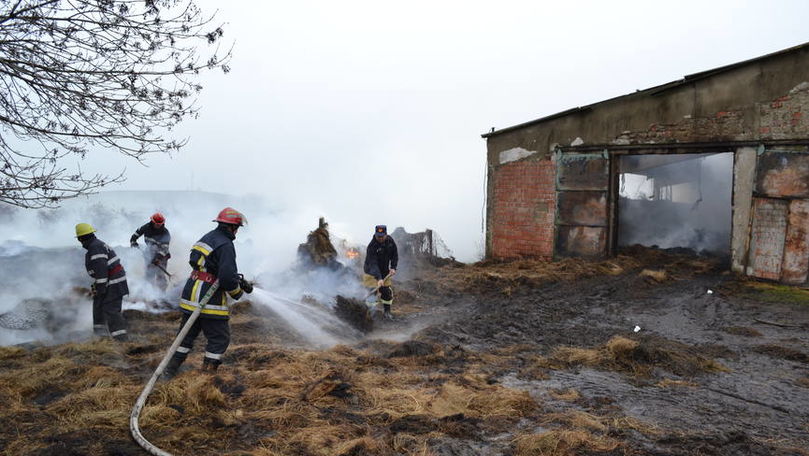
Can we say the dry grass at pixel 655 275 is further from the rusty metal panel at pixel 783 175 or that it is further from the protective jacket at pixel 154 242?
the protective jacket at pixel 154 242

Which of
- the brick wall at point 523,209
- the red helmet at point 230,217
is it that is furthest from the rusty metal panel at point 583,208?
the red helmet at point 230,217

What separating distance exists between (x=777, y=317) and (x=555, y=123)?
6517 millimetres

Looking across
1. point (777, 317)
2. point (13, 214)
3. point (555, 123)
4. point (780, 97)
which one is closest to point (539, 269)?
point (555, 123)

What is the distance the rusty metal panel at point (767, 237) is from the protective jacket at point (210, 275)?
9.65 meters

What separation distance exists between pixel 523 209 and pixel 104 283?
9618mm

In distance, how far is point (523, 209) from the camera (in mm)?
13273

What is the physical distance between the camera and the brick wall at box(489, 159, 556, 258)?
12836 millimetres

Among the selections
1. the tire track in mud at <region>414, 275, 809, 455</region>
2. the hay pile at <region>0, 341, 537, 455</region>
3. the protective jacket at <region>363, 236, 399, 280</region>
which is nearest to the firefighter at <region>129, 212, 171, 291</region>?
the protective jacket at <region>363, 236, 399, 280</region>

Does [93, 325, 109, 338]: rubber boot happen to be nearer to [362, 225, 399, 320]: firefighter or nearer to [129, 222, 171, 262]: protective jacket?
[129, 222, 171, 262]: protective jacket

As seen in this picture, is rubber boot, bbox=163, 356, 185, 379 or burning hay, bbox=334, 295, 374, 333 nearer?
rubber boot, bbox=163, 356, 185, 379

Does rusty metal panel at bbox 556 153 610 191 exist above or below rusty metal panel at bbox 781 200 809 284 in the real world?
above

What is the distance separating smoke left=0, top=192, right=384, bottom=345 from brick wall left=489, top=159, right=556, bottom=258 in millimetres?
4357

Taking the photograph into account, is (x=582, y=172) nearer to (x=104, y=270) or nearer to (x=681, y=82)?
(x=681, y=82)

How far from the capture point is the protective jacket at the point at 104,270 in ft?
22.6
